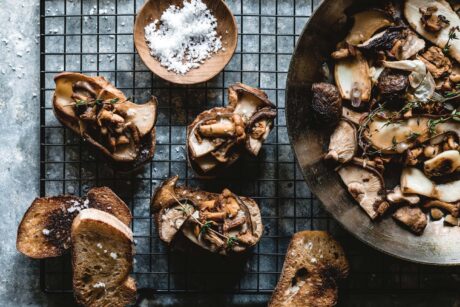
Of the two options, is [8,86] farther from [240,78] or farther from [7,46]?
[240,78]

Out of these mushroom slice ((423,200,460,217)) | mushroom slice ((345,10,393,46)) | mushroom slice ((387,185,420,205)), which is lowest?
mushroom slice ((423,200,460,217))

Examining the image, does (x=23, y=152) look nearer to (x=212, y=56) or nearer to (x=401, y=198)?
(x=212, y=56)

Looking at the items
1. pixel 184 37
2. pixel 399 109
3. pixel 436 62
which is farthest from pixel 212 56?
pixel 436 62

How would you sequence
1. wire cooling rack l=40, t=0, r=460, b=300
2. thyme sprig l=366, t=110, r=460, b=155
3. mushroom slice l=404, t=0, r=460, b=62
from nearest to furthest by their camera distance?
thyme sprig l=366, t=110, r=460, b=155 → mushroom slice l=404, t=0, r=460, b=62 → wire cooling rack l=40, t=0, r=460, b=300

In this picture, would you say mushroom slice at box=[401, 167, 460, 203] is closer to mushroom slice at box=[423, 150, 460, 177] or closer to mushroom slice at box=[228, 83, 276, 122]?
mushroom slice at box=[423, 150, 460, 177]

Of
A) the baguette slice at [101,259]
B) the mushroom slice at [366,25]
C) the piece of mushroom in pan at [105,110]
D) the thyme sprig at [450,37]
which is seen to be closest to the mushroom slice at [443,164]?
the thyme sprig at [450,37]

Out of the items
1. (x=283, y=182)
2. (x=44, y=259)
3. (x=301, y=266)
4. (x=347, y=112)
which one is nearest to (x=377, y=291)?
(x=301, y=266)

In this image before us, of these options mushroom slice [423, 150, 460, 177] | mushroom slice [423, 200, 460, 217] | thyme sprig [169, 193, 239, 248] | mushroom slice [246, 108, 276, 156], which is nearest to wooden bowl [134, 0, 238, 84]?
mushroom slice [246, 108, 276, 156]
